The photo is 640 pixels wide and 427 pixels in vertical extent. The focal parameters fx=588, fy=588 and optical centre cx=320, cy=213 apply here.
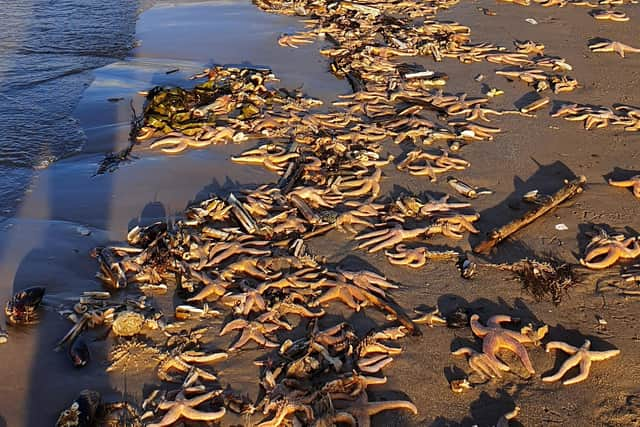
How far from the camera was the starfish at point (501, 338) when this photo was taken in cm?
513

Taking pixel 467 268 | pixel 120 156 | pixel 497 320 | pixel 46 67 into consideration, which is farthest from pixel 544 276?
pixel 46 67

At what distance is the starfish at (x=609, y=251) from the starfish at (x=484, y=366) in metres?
1.97

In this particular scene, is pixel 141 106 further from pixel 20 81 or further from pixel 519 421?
pixel 519 421

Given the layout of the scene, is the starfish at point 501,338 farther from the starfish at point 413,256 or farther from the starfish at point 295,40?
the starfish at point 295,40

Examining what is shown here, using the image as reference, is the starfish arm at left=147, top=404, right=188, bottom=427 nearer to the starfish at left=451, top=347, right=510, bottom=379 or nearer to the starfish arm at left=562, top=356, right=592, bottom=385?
the starfish at left=451, top=347, right=510, bottom=379

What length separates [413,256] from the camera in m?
6.53

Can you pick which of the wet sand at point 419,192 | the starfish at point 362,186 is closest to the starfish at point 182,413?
the wet sand at point 419,192

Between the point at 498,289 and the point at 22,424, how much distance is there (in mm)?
4574

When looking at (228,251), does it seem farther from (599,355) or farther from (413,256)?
(599,355)

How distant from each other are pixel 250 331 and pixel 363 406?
4.47 ft

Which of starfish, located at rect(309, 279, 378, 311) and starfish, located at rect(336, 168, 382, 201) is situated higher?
Result: starfish, located at rect(336, 168, 382, 201)

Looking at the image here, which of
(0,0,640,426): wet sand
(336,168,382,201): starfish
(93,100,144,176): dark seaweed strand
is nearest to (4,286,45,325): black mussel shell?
(0,0,640,426): wet sand

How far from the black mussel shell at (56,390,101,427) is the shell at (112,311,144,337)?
30.6 inches

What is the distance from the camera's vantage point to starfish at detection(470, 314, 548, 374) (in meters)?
5.13
